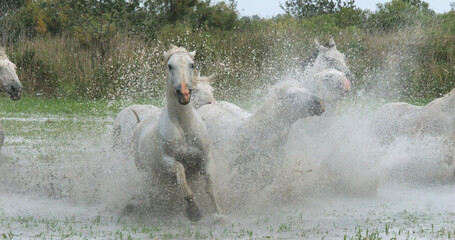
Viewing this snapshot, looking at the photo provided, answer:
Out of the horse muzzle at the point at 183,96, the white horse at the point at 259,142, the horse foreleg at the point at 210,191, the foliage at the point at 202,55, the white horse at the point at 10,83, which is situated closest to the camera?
the horse muzzle at the point at 183,96

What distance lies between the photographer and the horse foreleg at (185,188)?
779 cm

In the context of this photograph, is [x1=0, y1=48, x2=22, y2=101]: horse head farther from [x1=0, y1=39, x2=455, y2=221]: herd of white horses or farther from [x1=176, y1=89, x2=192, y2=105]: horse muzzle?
[x1=176, y1=89, x2=192, y2=105]: horse muzzle

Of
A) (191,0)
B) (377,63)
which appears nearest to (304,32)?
(377,63)

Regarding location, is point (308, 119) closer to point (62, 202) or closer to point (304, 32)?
point (62, 202)

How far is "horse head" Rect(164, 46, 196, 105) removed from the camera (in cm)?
732

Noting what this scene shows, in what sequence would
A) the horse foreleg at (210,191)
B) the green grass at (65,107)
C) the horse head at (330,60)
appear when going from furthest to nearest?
the green grass at (65,107) < the horse head at (330,60) < the horse foreleg at (210,191)

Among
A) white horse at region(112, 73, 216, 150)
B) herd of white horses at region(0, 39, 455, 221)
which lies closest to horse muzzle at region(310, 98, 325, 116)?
herd of white horses at region(0, 39, 455, 221)

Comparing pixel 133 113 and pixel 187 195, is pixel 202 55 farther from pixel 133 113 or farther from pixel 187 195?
pixel 187 195

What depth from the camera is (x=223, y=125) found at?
9.38 m

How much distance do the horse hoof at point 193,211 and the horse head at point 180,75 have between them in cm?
105

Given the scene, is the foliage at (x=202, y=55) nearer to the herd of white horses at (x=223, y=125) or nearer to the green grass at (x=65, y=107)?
the green grass at (x=65, y=107)

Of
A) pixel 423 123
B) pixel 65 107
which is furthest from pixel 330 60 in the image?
pixel 65 107

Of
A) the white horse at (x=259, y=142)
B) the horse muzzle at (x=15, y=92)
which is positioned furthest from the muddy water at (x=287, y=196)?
the horse muzzle at (x=15, y=92)

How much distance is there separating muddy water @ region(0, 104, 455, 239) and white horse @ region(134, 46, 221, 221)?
1.22 ft
